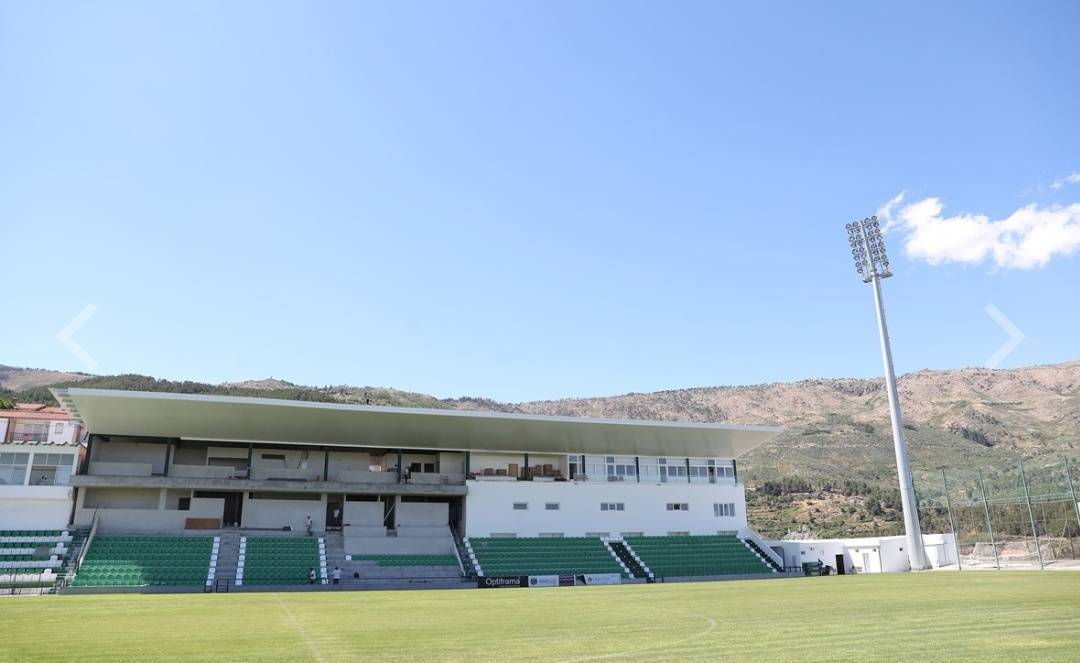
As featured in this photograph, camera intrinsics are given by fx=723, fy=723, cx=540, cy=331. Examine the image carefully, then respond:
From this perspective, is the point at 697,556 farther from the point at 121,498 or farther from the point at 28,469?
the point at 28,469

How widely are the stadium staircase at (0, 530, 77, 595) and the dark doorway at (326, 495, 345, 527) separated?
1201 cm

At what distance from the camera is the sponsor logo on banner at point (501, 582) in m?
34.4

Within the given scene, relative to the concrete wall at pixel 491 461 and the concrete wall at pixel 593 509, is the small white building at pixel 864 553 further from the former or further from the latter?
the concrete wall at pixel 491 461

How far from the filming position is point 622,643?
10609 mm

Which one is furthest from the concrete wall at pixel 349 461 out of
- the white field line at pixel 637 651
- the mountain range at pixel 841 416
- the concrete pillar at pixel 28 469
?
the mountain range at pixel 841 416

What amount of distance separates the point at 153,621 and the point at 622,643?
1094 cm

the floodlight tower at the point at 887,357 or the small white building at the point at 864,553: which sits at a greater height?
the floodlight tower at the point at 887,357

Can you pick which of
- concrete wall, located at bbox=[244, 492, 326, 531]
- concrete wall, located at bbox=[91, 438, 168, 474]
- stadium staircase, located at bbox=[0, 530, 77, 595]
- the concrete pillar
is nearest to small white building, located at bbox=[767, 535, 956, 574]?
concrete wall, located at bbox=[244, 492, 326, 531]

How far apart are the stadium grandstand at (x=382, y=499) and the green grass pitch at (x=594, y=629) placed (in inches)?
527

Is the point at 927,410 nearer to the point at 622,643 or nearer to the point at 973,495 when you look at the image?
the point at 973,495

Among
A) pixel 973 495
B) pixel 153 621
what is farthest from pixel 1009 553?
pixel 153 621

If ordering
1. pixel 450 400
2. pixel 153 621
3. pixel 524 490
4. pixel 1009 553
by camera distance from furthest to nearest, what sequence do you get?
pixel 450 400 < pixel 524 490 < pixel 1009 553 < pixel 153 621

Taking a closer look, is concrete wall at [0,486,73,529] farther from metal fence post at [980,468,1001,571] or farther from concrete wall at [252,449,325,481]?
metal fence post at [980,468,1001,571]

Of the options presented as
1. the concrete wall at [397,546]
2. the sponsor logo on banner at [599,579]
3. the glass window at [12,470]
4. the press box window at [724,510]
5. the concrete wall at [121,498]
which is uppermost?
the glass window at [12,470]
